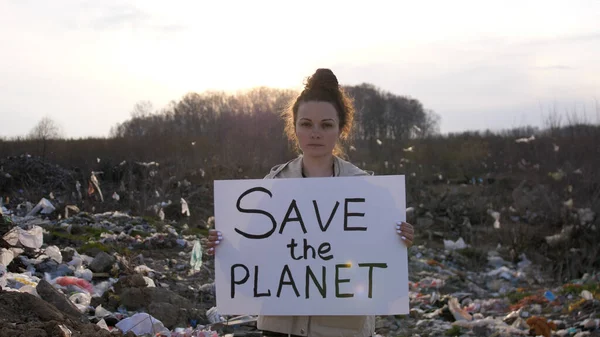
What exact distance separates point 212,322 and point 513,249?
6506 millimetres

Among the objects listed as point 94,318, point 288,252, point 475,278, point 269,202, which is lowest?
point 475,278

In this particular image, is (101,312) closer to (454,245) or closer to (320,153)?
(320,153)

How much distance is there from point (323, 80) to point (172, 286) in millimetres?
4060

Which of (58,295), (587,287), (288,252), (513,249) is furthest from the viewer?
(513,249)

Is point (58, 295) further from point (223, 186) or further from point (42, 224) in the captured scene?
point (42, 224)

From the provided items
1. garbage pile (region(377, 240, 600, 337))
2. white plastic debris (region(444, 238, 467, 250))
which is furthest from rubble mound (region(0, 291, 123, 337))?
white plastic debris (region(444, 238, 467, 250))

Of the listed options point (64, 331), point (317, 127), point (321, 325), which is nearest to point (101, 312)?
point (64, 331)

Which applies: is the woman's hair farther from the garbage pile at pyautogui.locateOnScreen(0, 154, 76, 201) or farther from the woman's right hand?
the garbage pile at pyautogui.locateOnScreen(0, 154, 76, 201)

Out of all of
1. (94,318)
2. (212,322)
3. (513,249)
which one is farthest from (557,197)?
(94,318)

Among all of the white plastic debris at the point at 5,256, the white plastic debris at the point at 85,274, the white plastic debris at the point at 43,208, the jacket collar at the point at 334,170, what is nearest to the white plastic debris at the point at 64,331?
the jacket collar at the point at 334,170

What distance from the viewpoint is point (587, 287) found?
22.7 ft

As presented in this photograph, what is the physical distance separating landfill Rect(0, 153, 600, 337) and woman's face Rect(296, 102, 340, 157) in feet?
4.60

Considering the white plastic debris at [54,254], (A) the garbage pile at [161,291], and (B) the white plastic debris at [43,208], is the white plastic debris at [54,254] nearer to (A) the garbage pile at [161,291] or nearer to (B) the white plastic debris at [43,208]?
(A) the garbage pile at [161,291]

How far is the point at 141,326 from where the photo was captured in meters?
3.97
